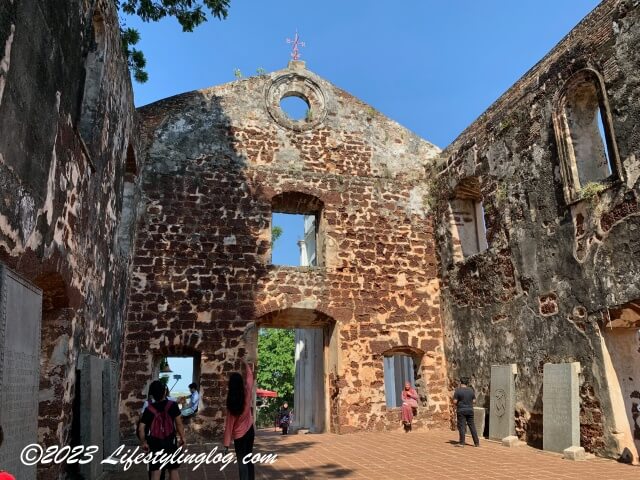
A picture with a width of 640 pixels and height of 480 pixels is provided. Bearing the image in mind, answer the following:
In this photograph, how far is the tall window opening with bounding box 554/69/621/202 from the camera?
8062 millimetres

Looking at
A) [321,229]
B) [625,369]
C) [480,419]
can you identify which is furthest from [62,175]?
[480,419]

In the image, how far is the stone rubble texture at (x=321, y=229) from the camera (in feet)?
17.5

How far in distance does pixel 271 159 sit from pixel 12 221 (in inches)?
314

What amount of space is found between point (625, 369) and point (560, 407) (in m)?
1.06

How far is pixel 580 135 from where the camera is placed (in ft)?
27.1

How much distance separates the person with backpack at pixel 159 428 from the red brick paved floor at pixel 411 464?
1.39 m

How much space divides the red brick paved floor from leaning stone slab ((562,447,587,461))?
120mm

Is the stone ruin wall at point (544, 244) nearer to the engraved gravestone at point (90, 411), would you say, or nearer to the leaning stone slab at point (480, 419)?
the leaning stone slab at point (480, 419)

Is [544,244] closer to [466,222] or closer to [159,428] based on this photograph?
[466,222]

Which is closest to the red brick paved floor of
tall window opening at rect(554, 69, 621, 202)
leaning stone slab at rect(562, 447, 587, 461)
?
leaning stone slab at rect(562, 447, 587, 461)

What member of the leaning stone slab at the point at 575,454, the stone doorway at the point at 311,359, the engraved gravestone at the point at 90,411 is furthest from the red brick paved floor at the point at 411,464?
the stone doorway at the point at 311,359

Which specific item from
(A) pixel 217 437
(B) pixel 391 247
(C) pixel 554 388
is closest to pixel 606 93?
(C) pixel 554 388

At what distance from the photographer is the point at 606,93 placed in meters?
7.49

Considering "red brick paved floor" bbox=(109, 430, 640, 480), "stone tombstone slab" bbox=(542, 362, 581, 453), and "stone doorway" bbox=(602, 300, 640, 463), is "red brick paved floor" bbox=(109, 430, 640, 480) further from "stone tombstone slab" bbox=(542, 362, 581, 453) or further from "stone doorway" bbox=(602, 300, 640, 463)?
"stone doorway" bbox=(602, 300, 640, 463)
